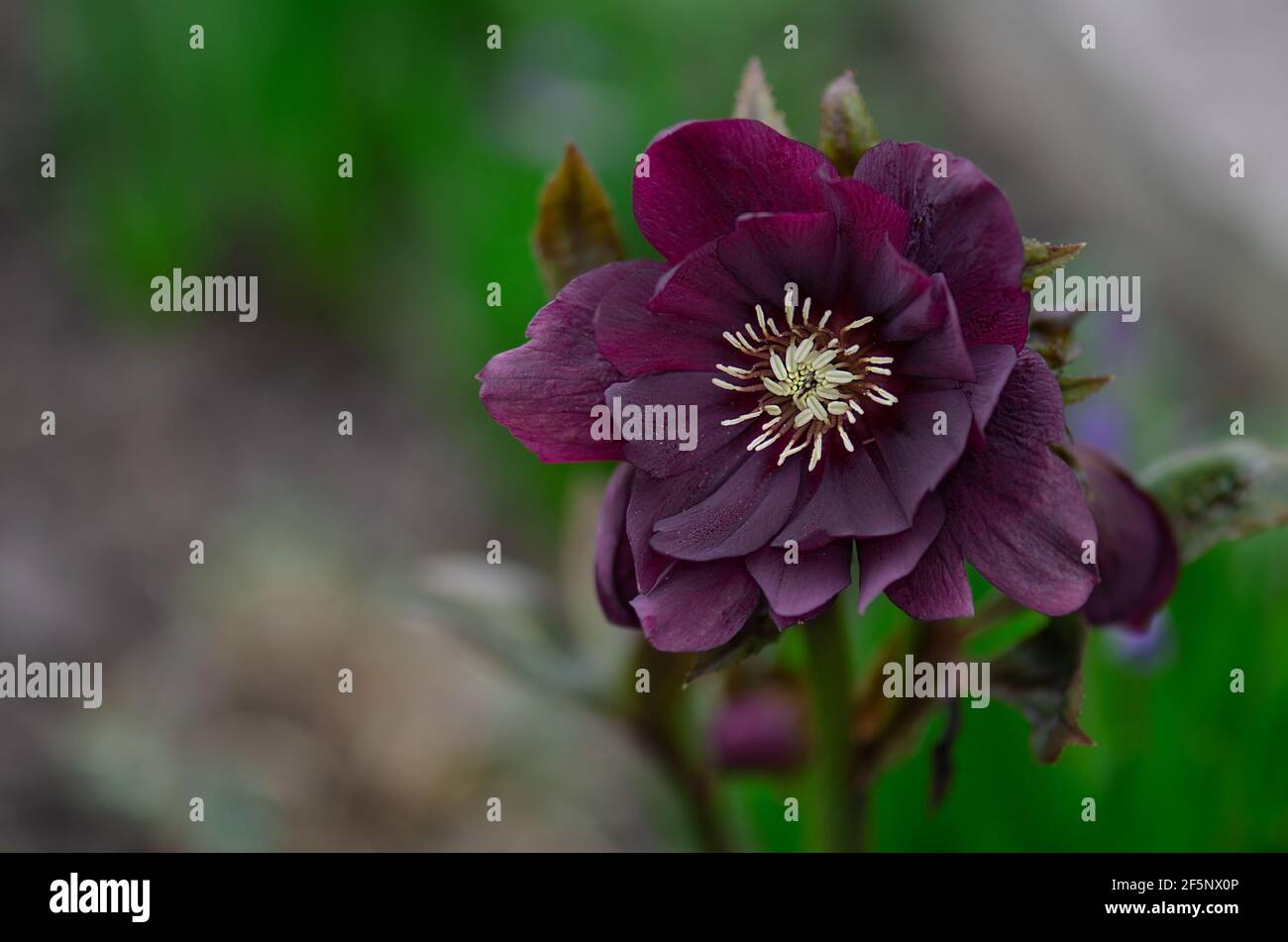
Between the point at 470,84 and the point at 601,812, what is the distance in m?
2.03

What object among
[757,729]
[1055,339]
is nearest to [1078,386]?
[1055,339]

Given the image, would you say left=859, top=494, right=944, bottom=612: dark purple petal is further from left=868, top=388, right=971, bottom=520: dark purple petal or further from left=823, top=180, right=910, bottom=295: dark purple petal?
left=823, top=180, right=910, bottom=295: dark purple petal

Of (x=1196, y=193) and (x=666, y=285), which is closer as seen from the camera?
(x=666, y=285)

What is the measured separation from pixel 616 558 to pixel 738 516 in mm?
111

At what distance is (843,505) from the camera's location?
3.51 feet

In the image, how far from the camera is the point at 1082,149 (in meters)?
3.67

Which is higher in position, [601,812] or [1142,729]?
[1142,729]

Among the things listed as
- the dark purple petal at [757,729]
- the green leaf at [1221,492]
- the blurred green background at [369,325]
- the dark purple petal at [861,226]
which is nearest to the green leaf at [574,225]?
the dark purple petal at [861,226]

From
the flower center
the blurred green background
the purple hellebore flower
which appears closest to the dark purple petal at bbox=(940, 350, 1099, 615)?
the purple hellebore flower

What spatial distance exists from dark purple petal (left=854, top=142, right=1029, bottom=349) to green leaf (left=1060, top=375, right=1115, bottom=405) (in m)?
0.11

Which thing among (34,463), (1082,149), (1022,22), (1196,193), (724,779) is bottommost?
(724,779)
